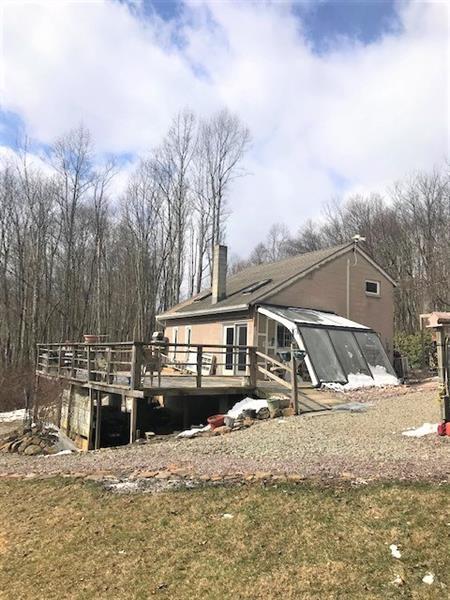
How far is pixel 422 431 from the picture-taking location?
8.95 meters

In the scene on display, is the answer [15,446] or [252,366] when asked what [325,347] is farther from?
[15,446]

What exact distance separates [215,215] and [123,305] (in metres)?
9.97

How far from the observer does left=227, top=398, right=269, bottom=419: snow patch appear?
11.8 m

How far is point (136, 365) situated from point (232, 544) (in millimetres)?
7432

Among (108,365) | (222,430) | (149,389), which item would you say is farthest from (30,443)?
(222,430)

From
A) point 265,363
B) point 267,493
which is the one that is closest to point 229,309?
point 265,363

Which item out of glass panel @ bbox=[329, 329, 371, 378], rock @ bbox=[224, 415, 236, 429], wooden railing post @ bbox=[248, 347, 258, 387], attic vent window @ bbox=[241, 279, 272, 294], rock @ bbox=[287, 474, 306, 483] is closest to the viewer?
rock @ bbox=[287, 474, 306, 483]

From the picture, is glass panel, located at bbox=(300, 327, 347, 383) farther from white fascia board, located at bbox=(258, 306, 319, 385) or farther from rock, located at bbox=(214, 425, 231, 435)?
rock, located at bbox=(214, 425, 231, 435)

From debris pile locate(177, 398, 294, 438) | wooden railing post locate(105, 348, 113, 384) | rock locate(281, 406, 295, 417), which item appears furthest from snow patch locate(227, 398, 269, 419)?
wooden railing post locate(105, 348, 113, 384)

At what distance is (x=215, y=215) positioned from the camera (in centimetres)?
3762

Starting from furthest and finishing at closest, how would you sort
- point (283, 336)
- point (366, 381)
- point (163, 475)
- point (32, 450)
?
point (283, 336) < point (366, 381) < point (32, 450) < point (163, 475)

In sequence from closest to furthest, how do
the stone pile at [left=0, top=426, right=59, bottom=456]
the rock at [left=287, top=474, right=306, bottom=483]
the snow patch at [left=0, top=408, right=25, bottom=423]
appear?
the rock at [left=287, top=474, right=306, bottom=483] < the stone pile at [left=0, top=426, right=59, bottom=456] < the snow patch at [left=0, top=408, right=25, bottom=423]

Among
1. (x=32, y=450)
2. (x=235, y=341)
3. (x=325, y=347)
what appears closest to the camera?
(x=32, y=450)

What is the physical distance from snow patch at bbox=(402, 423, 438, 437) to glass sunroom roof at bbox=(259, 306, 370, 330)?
273 inches
